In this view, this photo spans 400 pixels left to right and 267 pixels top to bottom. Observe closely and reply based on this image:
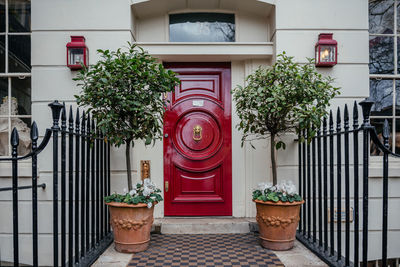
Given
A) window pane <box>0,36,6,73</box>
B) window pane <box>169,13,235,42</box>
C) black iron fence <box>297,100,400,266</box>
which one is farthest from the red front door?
window pane <box>0,36,6,73</box>

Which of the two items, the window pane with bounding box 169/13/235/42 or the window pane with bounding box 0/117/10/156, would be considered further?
the window pane with bounding box 169/13/235/42

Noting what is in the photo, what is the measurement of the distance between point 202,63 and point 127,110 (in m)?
1.61

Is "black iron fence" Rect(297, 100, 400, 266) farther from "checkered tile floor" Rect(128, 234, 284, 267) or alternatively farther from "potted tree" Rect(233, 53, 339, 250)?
"checkered tile floor" Rect(128, 234, 284, 267)

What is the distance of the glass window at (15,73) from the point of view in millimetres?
4070

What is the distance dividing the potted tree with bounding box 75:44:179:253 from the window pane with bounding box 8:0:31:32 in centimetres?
172

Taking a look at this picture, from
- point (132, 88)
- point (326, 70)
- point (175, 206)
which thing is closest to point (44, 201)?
point (175, 206)

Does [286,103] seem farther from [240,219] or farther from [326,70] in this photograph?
[240,219]

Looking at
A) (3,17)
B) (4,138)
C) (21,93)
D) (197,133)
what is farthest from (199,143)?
(3,17)

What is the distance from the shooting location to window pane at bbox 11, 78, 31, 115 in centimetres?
409

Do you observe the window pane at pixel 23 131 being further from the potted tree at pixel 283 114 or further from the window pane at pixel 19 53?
the potted tree at pixel 283 114

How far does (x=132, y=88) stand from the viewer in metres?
3.12

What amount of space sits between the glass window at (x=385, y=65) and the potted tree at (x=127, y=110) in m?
2.70

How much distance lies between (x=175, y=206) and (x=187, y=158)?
2.13ft

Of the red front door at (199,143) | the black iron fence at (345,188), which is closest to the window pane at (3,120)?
the red front door at (199,143)
